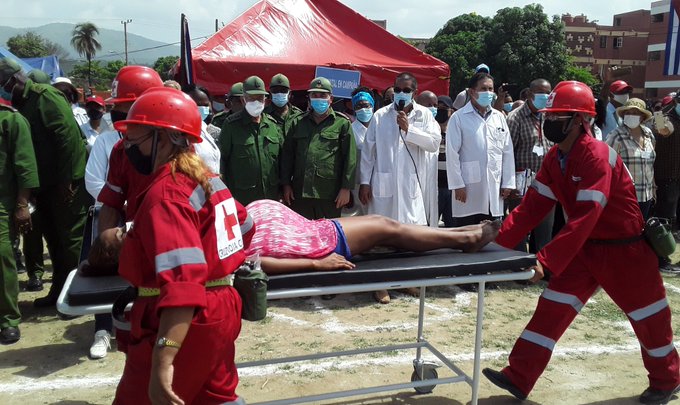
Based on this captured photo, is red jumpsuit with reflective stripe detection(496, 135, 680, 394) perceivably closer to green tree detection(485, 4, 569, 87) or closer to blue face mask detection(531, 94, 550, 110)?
blue face mask detection(531, 94, 550, 110)

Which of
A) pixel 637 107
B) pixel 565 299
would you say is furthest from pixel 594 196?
pixel 637 107

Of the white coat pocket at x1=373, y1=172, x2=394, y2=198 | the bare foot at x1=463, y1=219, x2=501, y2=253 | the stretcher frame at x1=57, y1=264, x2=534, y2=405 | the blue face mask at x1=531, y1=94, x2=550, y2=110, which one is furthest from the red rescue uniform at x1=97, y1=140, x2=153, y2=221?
the blue face mask at x1=531, y1=94, x2=550, y2=110

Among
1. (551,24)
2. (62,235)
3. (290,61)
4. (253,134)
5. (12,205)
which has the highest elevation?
(551,24)

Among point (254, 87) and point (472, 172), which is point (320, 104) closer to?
point (254, 87)

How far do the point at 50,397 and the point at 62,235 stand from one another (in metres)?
1.82

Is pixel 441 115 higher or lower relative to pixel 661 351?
higher

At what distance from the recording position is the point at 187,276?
189 cm

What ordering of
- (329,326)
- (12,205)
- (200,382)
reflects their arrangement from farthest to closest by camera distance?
(329,326) < (12,205) < (200,382)

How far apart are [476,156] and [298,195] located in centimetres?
188

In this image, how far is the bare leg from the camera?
3758mm

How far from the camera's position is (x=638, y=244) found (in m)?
3.62

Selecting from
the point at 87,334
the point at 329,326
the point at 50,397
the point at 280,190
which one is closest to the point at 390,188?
the point at 280,190

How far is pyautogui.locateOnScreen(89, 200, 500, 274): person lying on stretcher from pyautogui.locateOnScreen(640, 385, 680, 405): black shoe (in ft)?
4.59

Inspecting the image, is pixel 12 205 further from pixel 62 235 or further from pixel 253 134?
pixel 253 134
